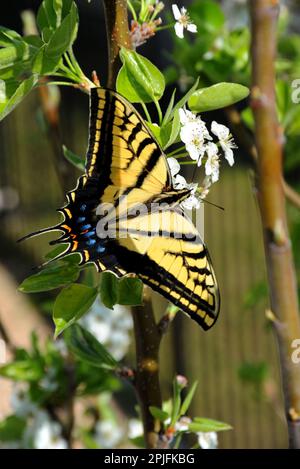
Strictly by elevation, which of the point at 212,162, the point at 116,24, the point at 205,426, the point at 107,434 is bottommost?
the point at 107,434

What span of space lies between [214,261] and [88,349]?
220 cm

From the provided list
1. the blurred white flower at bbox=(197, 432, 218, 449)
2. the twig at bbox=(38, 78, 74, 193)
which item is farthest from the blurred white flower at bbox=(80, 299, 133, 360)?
the blurred white flower at bbox=(197, 432, 218, 449)

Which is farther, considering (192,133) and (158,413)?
(158,413)

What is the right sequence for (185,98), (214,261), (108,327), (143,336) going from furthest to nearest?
(214,261) < (108,327) < (143,336) < (185,98)

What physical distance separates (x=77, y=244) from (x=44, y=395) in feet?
1.88

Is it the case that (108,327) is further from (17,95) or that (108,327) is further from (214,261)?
(214,261)

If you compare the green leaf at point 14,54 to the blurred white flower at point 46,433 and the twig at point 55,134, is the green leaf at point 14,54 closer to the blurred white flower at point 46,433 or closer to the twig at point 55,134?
the twig at point 55,134

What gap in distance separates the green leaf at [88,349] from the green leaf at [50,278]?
14 centimetres

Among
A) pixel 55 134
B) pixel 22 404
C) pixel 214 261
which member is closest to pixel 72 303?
pixel 55 134

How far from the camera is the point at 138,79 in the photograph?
51 centimetres

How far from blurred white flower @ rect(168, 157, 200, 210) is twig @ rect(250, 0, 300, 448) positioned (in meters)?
0.11

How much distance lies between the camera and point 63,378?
1.07 meters

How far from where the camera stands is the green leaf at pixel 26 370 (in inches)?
40.8

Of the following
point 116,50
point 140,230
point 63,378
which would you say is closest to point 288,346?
point 140,230
